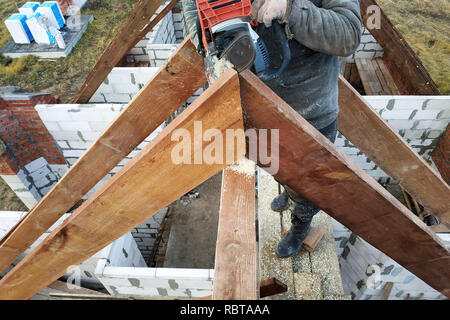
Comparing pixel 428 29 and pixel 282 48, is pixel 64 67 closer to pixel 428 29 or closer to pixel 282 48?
pixel 282 48

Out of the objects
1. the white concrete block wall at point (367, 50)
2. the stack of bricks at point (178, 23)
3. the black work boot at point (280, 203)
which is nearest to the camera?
the black work boot at point (280, 203)

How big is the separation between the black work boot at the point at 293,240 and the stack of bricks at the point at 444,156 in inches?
126

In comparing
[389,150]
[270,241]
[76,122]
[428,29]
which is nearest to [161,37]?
[76,122]

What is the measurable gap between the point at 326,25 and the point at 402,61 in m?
5.26

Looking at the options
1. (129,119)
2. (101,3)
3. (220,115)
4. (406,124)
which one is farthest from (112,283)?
(101,3)

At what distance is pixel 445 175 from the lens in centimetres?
431

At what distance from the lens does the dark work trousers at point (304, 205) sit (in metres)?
1.76

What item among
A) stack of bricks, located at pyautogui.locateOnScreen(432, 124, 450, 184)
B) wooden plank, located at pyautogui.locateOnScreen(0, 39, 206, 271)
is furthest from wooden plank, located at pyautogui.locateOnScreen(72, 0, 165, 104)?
stack of bricks, located at pyautogui.locateOnScreen(432, 124, 450, 184)

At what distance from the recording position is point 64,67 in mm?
8609

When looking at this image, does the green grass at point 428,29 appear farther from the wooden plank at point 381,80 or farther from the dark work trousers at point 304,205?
the dark work trousers at point 304,205

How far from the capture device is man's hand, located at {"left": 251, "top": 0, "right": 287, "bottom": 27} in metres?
1.02

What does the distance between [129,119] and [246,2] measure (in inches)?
28.7

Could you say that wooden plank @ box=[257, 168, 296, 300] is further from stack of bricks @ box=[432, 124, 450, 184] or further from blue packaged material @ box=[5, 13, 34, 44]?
blue packaged material @ box=[5, 13, 34, 44]

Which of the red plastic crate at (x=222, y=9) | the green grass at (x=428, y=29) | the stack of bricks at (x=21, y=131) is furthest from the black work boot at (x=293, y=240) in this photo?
the green grass at (x=428, y=29)
